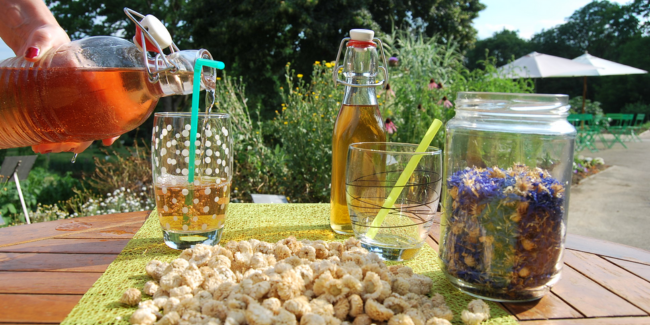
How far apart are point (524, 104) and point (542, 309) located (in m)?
0.36

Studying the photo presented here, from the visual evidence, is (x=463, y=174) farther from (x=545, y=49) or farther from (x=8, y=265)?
(x=545, y=49)

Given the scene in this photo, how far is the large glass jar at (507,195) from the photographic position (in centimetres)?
73

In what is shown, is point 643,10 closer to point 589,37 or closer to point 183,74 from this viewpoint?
point 589,37

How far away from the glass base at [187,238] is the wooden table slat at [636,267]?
0.92 metres

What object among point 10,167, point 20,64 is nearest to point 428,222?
point 20,64

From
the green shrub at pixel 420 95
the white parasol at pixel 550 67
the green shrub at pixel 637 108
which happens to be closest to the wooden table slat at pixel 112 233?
the green shrub at pixel 420 95

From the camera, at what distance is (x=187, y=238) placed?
999mm

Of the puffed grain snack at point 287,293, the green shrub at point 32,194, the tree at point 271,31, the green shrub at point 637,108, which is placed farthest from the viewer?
the green shrub at point 637,108

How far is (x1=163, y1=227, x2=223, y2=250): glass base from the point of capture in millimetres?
995

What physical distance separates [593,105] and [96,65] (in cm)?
1868

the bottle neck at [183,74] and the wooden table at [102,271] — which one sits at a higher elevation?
the bottle neck at [183,74]

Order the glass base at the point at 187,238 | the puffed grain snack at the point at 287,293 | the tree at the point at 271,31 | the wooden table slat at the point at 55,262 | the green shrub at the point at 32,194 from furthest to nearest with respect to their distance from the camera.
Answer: the tree at the point at 271,31 < the green shrub at the point at 32,194 < the glass base at the point at 187,238 < the wooden table slat at the point at 55,262 < the puffed grain snack at the point at 287,293

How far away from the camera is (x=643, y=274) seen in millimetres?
933

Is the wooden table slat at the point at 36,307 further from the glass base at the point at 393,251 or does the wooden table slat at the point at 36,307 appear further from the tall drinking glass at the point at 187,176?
the glass base at the point at 393,251
